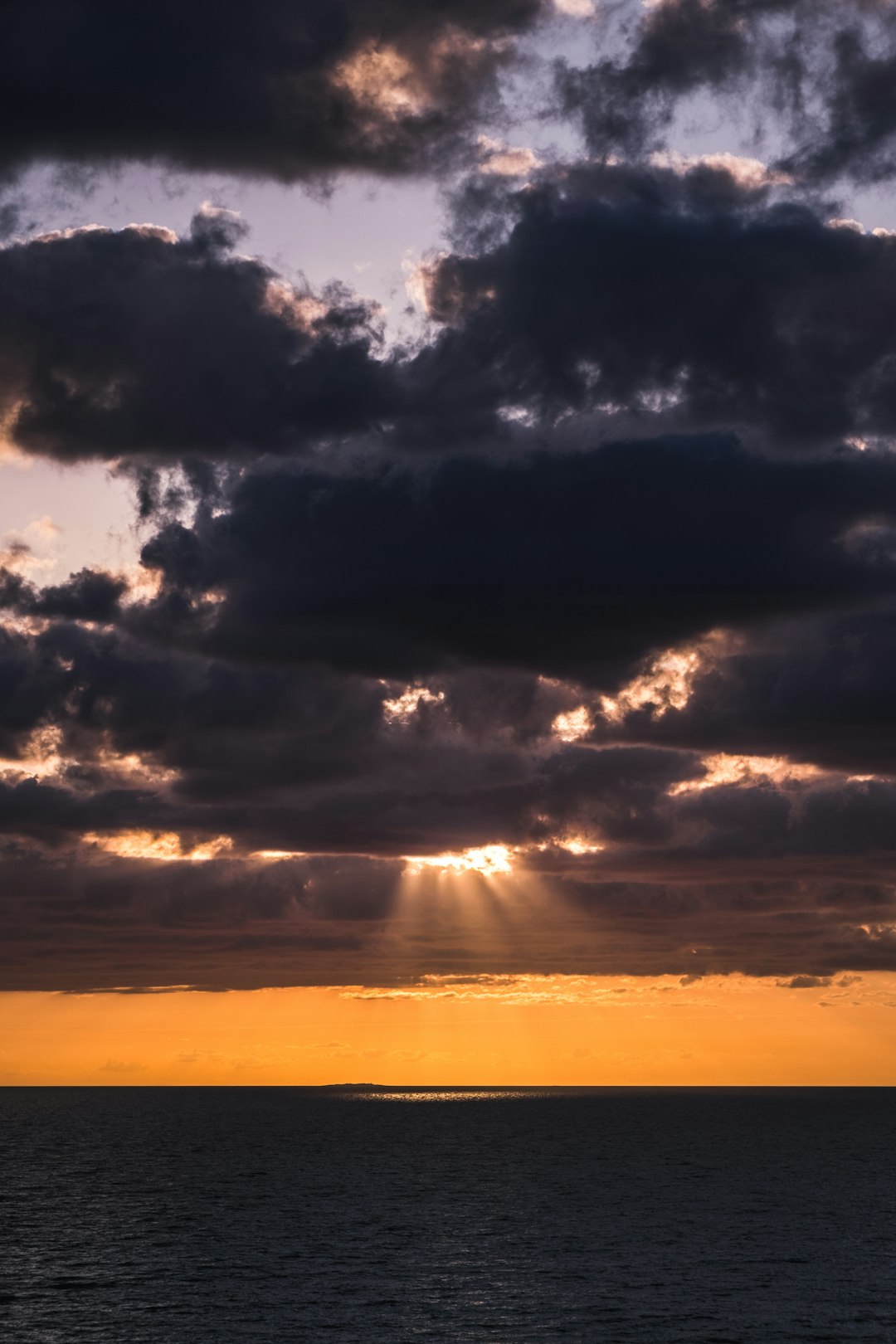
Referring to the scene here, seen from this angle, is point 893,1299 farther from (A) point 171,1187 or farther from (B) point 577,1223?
(A) point 171,1187

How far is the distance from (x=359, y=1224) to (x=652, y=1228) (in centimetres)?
2780

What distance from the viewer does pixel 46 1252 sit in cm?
12381

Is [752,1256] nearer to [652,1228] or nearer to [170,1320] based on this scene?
[652,1228]

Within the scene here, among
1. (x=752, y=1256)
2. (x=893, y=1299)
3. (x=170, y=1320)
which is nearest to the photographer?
(x=170, y=1320)

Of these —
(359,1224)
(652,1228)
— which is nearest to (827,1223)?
(652,1228)

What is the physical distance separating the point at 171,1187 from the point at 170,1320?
336 ft

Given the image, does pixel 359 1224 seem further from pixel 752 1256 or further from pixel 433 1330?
pixel 433 1330

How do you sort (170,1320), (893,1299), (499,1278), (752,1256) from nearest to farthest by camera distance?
(170,1320)
(893,1299)
(499,1278)
(752,1256)

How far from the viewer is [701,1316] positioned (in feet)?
310

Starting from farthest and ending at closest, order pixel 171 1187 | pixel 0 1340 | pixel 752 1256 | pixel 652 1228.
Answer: pixel 171 1187
pixel 652 1228
pixel 752 1256
pixel 0 1340

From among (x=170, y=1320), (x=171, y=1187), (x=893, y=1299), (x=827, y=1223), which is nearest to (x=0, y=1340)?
(x=170, y=1320)

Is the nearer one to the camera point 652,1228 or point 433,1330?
point 433,1330

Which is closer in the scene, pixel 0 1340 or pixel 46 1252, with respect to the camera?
pixel 0 1340

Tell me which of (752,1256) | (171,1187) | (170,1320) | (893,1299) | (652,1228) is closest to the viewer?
(170,1320)
